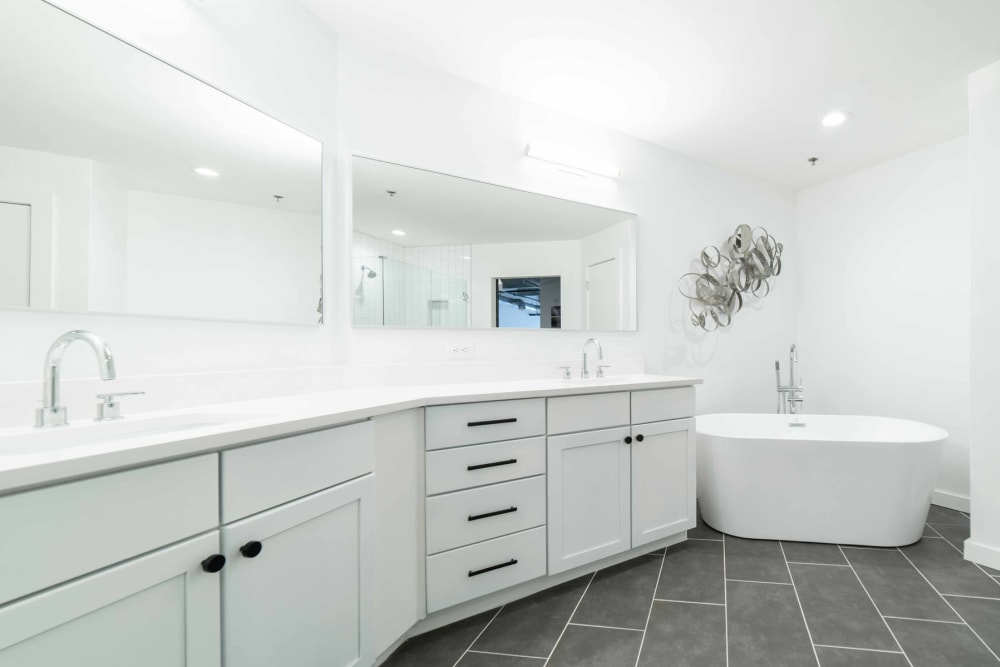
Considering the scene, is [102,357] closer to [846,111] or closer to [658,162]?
[658,162]

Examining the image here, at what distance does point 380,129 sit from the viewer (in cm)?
204

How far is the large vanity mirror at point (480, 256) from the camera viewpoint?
201 centimetres

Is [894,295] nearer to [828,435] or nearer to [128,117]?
[828,435]

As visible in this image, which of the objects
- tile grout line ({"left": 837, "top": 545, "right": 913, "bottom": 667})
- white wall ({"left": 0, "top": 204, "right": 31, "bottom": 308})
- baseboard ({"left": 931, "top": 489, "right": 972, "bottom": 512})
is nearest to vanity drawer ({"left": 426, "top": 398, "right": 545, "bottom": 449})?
white wall ({"left": 0, "top": 204, "right": 31, "bottom": 308})

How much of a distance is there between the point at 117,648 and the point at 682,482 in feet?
7.16

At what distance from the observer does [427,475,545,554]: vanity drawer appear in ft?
5.10

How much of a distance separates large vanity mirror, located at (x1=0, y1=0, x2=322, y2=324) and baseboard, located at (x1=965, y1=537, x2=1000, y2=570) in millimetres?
3293

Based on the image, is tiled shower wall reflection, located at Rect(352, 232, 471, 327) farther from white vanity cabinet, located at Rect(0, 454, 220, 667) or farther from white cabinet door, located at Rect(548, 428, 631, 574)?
white vanity cabinet, located at Rect(0, 454, 220, 667)

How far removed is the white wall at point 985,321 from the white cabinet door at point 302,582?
2833 millimetres

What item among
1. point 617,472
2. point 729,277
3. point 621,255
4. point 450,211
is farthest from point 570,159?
point 617,472

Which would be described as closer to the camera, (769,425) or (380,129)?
(380,129)

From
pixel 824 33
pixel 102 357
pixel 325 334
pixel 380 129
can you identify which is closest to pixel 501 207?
pixel 380 129

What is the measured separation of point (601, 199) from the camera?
8.94ft

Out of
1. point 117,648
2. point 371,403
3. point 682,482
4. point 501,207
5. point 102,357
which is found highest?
Answer: point 501,207
